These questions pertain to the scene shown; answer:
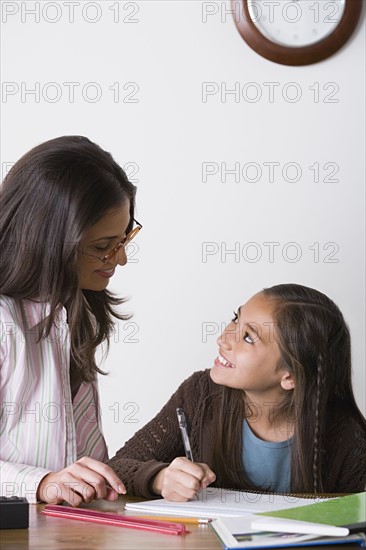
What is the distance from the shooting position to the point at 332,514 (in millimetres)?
982

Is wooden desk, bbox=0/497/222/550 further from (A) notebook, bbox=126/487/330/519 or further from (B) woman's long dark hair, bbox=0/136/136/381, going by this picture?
(B) woman's long dark hair, bbox=0/136/136/381

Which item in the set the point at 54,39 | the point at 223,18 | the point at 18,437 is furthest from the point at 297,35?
the point at 18,437

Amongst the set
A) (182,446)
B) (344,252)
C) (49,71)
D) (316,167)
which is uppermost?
(49,71)

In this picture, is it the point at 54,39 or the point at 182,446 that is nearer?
the point at 182,446

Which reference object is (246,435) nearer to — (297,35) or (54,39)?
(297,35)

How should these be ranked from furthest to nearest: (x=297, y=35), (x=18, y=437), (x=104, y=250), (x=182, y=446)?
(x=297, y=35) < (x=182, y=446) < (x=104, y=250) < (x=18, y=437)

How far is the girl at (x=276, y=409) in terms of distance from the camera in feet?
5.55

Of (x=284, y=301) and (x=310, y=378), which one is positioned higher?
(x=284, y=301)

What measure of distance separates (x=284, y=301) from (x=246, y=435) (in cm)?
29

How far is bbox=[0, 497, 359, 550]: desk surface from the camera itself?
0.93 metres

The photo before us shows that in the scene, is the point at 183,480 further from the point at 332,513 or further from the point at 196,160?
the point at 196,160

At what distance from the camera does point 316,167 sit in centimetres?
219

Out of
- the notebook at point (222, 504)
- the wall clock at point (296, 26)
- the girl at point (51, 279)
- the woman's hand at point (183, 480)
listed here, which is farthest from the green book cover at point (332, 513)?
the wall clock at point (296, 26)

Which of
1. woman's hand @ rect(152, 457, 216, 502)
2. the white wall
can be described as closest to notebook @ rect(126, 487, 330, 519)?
woman's hand @ rect(152, 457, 216, 502)
